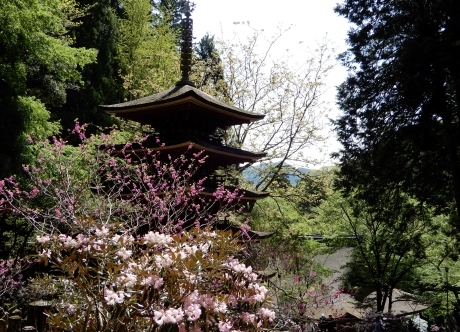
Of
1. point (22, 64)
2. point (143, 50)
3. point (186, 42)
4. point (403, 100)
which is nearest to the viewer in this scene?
point (403, 100)

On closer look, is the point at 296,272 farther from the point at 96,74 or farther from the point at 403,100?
the point at 96,74

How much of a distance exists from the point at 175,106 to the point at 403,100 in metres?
5.40

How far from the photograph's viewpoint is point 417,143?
10.5 metres

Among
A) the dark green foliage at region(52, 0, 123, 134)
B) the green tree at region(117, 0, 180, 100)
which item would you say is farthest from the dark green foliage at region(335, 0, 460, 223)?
the dark green foliage at region(52, 0, 123, 134)

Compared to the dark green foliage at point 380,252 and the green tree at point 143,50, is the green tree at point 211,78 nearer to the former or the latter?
the green tree at point 143,50

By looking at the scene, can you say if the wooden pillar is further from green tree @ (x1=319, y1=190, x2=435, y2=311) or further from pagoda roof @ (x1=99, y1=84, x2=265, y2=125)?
green tree @ (x1=319, y1=190, x2=435, y2=311)

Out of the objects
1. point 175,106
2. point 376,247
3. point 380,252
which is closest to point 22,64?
point 175,106

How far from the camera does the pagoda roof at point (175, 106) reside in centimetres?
1109

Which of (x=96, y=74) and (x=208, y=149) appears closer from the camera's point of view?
(x=208, y=149)

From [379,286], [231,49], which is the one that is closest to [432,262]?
[379,286]

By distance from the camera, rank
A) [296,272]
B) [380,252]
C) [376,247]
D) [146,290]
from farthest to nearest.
→ [380,252] → [376,247] → [296,272] → [146,290]

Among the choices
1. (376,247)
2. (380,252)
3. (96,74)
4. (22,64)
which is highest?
(96,74)

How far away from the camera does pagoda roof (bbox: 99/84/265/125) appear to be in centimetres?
1109

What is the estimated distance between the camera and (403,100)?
31.9 ft
